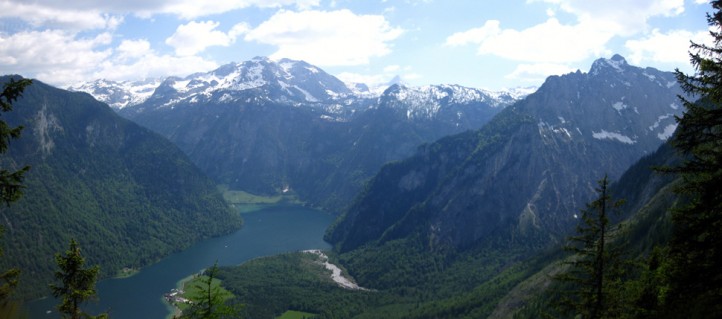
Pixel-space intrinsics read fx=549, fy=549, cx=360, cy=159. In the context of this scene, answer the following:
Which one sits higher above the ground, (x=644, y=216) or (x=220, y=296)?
(x=220, y=296)

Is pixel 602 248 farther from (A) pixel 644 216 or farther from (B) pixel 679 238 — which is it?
(A) pixel 644 216

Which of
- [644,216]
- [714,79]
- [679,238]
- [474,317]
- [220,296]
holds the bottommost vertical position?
[474,317]

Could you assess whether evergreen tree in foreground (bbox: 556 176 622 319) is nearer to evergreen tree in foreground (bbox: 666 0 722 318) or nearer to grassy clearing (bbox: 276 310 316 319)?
evergreen tree in foreground (bbox: 666 0 722 318)

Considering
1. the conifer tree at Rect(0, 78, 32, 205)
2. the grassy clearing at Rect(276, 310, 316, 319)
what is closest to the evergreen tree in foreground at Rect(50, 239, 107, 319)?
the conifer tree at Rect(0, 78, 32, 205)

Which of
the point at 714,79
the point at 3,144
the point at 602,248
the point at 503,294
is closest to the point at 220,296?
the point at 3,144

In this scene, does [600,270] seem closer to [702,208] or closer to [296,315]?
[702,208]

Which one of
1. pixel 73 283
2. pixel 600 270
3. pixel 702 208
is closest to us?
pixel 702 208

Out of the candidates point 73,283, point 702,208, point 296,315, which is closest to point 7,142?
point 73,283
